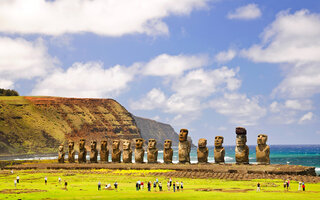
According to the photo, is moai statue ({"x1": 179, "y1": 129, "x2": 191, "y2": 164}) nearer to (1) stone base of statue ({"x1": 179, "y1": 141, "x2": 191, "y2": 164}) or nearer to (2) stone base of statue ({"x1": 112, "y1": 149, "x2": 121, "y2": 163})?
(1) stone base of statue ({"x1": 179, "y1": 141, "x2": 191, "y2": 164})

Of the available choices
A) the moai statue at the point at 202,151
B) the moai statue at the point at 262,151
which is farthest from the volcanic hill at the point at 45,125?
the moai statue at the point at 262,151

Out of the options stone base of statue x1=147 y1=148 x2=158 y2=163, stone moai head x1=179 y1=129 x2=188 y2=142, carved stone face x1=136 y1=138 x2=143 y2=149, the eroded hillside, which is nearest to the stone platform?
stone base of statue x1=147 y1=148 x2=158 y2=163

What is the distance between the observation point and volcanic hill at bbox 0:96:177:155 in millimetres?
144250

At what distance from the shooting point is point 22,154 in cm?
13550

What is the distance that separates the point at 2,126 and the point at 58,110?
38.8 metres

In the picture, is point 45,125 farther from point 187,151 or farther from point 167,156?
point 187,151

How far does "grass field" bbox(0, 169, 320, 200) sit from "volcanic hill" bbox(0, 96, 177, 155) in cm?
9605

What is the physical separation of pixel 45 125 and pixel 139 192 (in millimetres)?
135189

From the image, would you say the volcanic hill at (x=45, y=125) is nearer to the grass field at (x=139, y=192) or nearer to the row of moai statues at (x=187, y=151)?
the row of moai statues at (x=187, y=151)

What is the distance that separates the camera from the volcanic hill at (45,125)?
473ft

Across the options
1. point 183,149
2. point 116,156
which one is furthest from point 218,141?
point 116,156

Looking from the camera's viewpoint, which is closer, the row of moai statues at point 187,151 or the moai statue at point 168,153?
the row of moai statues at point 187,151

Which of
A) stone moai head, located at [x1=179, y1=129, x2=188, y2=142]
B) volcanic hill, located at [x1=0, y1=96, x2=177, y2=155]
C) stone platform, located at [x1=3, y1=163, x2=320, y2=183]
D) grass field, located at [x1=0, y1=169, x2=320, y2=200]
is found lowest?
grass field, located at [x1=0, y1=169, x2=320, y2=200]

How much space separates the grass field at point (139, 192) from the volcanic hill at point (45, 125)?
96.0m
